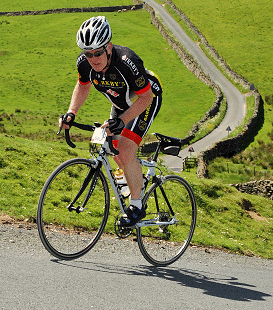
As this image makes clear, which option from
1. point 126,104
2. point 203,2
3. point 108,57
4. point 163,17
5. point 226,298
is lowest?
point 226,298

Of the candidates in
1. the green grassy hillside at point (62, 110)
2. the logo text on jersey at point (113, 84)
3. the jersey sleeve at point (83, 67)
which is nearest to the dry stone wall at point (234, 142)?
the green grassy hillside at point (62, 110)

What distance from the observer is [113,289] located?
15.4ft

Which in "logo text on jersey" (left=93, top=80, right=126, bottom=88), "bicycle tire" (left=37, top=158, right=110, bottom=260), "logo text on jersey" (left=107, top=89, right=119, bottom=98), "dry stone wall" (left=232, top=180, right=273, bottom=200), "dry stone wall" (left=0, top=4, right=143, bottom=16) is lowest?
"bicycle tire" (left=37, top=158, right=110, bottom=260)

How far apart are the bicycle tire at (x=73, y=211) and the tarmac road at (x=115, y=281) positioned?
0.20 m

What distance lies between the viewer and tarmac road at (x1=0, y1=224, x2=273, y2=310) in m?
4.27

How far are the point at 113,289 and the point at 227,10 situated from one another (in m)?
104

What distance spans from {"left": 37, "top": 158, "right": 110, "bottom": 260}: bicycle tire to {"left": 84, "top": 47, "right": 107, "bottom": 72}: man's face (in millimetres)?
1188

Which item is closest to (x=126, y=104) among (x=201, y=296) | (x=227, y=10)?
(x=201, y=296)

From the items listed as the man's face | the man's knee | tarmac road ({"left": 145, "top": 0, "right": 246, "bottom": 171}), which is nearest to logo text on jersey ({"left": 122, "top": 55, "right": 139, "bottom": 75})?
the man's face

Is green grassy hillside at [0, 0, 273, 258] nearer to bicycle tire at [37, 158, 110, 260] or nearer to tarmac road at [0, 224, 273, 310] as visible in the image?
bicycle tire at [37, 158, 110, 260]

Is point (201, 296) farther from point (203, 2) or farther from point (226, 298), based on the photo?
point (203, 2)

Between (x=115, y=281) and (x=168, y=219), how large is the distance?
6.13ft

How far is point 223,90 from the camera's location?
2486 inches

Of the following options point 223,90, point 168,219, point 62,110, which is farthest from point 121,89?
point 223,90
